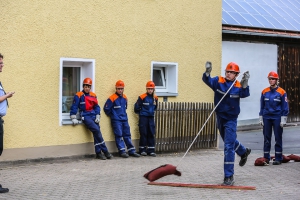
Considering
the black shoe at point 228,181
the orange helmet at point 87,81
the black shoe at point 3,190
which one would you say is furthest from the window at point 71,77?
the black shoe at point 228,181

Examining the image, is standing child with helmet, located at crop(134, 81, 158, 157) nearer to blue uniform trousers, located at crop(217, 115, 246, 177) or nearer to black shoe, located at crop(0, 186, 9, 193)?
blue uniform trousers, located at crop(217, 115, 246, 177)

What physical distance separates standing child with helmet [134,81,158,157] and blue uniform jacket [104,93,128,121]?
49 centimetres

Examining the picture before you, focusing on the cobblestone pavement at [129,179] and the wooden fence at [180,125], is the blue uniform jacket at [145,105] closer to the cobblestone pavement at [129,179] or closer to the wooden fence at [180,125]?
the wooden fence at [180,125]

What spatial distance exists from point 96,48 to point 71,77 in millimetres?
879

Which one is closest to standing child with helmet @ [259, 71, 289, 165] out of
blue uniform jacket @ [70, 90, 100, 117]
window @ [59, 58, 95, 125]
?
blue uniform jacket @ [70, 90, 100, 117]

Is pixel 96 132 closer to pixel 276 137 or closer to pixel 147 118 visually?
pixel 147 118

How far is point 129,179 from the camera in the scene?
1088 centimetres

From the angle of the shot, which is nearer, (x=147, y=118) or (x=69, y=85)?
(x=69, y=85)

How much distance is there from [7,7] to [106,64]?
2.83 meters

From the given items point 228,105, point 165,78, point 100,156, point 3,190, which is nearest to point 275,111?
point 228,105

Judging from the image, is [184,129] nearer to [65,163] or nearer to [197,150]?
[197,150]

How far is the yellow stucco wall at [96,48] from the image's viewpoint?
493 inches

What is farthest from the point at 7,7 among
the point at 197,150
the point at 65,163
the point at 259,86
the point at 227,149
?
the point at 259,86

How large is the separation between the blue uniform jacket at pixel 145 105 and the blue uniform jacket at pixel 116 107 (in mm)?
427
